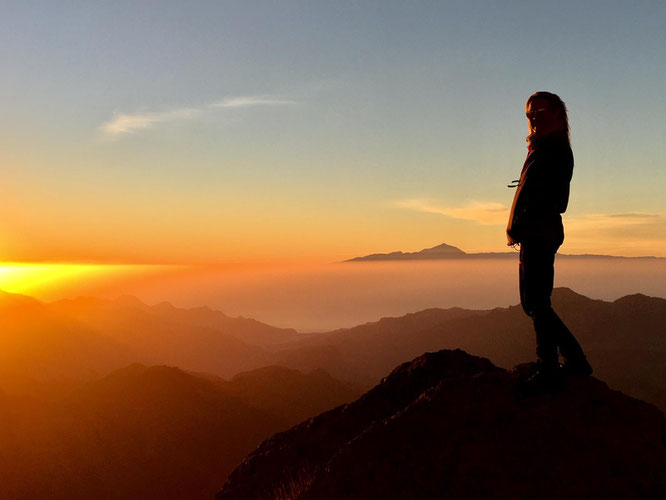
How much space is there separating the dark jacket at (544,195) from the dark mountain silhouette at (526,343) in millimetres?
50233

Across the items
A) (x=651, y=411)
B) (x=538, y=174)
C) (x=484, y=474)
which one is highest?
(x=538, y=174)

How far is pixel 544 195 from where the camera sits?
556 centimetres

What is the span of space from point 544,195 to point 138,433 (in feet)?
152

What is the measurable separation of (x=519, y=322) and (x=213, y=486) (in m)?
66.1

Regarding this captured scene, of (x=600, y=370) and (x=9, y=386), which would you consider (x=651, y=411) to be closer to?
(x=600, y=370)

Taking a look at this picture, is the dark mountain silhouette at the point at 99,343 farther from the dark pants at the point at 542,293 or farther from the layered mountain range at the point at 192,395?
the dark pants at the point at 542,293

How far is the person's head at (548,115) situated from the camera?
576 centimetres

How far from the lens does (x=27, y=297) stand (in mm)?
126812

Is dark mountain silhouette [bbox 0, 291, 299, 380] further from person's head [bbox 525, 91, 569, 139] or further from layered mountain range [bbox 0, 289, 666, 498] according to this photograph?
person's head [bbox 525, 91, 569, 139]

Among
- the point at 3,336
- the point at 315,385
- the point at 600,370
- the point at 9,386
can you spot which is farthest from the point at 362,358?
the point at 3,336

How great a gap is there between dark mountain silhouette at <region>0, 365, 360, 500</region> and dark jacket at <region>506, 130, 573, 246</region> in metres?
36.9

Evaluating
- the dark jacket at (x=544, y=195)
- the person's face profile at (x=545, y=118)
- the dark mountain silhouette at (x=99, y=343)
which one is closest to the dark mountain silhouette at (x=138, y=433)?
the dark jacket at (x=544, y=195)

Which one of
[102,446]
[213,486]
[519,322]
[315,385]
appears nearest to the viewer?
[213,486]

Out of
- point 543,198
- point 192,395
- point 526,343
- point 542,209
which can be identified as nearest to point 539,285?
point 542,209
